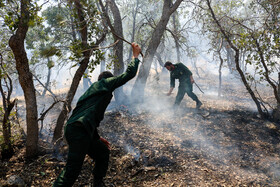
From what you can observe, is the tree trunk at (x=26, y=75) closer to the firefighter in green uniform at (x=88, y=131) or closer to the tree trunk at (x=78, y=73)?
the tree trunk at (x=78, y=73)

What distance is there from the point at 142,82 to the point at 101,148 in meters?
5.39

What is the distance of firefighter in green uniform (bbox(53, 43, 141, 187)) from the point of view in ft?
8.00

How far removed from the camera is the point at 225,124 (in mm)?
5867

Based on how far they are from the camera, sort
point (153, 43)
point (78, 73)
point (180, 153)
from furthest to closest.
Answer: point (153, 43)
point (180, 153)
point (78, 73)

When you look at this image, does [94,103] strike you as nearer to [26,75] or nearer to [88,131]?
[88,131]

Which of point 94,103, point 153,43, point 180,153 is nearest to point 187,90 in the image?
point 153,43

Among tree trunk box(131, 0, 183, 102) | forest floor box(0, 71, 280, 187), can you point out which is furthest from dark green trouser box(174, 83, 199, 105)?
tree trunk box(131, 0, 183, 102)

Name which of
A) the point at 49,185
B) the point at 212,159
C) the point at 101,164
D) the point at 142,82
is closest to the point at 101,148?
the point at 101,164

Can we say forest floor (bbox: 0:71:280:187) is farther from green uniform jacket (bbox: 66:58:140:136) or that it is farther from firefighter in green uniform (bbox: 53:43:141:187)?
green uniform jacket (bbox: 66:58:140:136)

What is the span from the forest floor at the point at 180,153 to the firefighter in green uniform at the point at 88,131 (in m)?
0.79

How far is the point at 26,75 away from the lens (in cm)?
335

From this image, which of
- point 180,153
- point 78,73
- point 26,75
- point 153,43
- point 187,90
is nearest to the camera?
point 26,75

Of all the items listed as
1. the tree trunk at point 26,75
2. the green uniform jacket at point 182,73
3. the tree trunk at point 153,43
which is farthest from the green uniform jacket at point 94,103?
the tree trunk at point 153,43

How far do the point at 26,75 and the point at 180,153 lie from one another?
11.7ft
